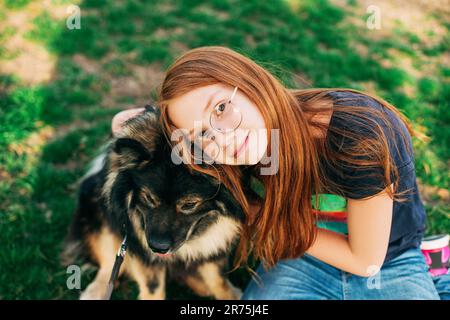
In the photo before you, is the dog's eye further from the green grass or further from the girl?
the green grass

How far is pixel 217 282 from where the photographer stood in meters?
2.46

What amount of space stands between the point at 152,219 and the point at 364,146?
0.98 m

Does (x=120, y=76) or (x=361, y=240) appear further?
(x=120, y=76)

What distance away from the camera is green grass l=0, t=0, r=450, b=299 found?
2.70 m

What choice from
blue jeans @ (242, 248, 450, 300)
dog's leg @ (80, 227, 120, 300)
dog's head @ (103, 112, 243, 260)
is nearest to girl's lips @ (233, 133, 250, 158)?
dog's head @ (103, 112, 243, 260)

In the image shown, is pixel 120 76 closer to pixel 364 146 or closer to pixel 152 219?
pixel 152 219

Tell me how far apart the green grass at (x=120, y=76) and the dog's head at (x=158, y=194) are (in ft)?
2.08

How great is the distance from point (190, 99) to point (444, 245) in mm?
1638

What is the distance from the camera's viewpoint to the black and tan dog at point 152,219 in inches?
73.0

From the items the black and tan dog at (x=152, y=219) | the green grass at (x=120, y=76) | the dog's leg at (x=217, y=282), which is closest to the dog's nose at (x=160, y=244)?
the black and tan dog at (x=152, y=219)

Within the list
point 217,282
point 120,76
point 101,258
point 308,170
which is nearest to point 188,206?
point 308,170
